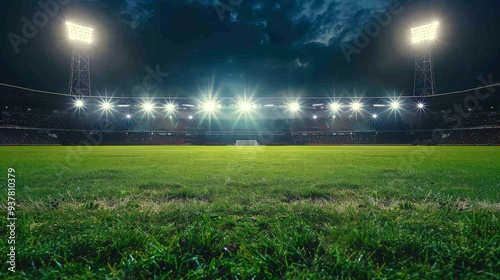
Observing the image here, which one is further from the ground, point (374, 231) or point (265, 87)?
Result: point (265, 87)

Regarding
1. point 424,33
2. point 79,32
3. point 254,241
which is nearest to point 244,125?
point 79,32

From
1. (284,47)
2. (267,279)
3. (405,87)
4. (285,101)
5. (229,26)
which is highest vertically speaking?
(229,26)

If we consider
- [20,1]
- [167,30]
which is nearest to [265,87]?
[167,30]

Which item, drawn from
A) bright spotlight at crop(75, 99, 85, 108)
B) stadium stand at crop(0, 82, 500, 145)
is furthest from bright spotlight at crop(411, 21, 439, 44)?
bright spotlight at crop(75, 99, 85, 108)

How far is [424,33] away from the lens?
91.4 feet

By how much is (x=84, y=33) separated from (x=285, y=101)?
2525cm

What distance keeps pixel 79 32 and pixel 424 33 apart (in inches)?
1628

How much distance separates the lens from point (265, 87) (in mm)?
43844

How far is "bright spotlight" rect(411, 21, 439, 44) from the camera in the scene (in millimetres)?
26981

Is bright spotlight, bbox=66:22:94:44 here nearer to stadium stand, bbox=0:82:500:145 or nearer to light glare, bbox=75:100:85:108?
stadium stand, bbox=0:82:500:145

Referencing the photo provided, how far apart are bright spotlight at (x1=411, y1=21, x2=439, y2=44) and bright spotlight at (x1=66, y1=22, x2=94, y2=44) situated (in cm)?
3956

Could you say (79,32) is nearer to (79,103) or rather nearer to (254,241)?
(79,103)

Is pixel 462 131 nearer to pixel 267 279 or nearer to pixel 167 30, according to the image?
pixel 267 279

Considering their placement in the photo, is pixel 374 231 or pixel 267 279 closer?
pixel 267 279
